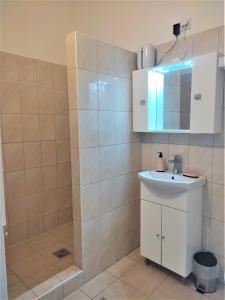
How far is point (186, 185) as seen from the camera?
5.54 feet

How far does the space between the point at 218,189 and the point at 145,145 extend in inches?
31.6

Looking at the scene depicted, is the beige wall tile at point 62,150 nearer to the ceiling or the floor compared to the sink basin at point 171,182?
nearer to the ceiling

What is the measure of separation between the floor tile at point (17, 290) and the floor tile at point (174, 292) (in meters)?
0.96

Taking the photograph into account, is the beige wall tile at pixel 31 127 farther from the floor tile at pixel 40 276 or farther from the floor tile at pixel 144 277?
the floor tile at pixel 144 277

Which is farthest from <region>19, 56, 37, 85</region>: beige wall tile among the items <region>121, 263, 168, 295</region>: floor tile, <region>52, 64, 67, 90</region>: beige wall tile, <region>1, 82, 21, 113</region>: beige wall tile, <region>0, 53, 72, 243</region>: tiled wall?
<region>121, 263, 168, 295</region>: floor tile

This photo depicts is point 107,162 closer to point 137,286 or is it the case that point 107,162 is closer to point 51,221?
point 137,286

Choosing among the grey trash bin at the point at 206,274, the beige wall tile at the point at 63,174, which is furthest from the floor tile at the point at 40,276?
the grey trash bin at the point at 206,274

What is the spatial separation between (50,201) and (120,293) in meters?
1.38

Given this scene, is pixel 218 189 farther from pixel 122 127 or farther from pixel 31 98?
pixel 31 98

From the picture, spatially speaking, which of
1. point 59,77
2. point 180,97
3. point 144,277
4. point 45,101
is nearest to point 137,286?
point 144,277

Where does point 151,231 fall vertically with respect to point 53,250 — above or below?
above

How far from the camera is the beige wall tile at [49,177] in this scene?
8.84ft

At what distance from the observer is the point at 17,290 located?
5.69 feet

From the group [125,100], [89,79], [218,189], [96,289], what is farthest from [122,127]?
[96,289]
